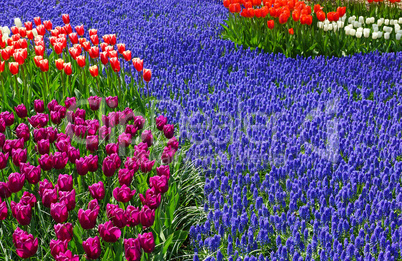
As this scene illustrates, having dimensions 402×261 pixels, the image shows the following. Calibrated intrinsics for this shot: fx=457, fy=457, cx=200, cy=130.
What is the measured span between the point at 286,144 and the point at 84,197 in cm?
178

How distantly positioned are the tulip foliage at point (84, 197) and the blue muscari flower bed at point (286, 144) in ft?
1.30

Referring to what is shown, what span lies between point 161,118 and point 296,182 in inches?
46.0

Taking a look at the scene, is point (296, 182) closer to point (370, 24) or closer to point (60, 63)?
point (60, 63)

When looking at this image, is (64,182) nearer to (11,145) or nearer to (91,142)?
(91,142)

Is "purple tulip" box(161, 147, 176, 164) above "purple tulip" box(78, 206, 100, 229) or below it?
below

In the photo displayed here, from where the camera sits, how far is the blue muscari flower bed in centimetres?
283

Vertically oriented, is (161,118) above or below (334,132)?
above

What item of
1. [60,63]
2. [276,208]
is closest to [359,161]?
[276,208]

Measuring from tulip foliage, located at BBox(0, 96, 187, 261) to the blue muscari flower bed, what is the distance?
395mm

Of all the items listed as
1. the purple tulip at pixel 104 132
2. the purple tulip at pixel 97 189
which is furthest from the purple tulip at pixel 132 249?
the purple tulip at pixel 104 132

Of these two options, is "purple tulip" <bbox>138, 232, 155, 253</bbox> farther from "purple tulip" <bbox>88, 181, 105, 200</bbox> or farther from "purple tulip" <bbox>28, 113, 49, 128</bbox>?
"purple tulip" <bbox>28, 113, 49, 128</bbox>

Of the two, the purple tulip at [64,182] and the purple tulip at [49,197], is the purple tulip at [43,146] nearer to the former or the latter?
the purple tulip at [64,182]

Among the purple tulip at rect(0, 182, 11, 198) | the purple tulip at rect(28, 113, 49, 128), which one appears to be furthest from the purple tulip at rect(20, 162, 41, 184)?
the purple tulip at rect(28, 113, 49, 128)

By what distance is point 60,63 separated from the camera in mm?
4391
